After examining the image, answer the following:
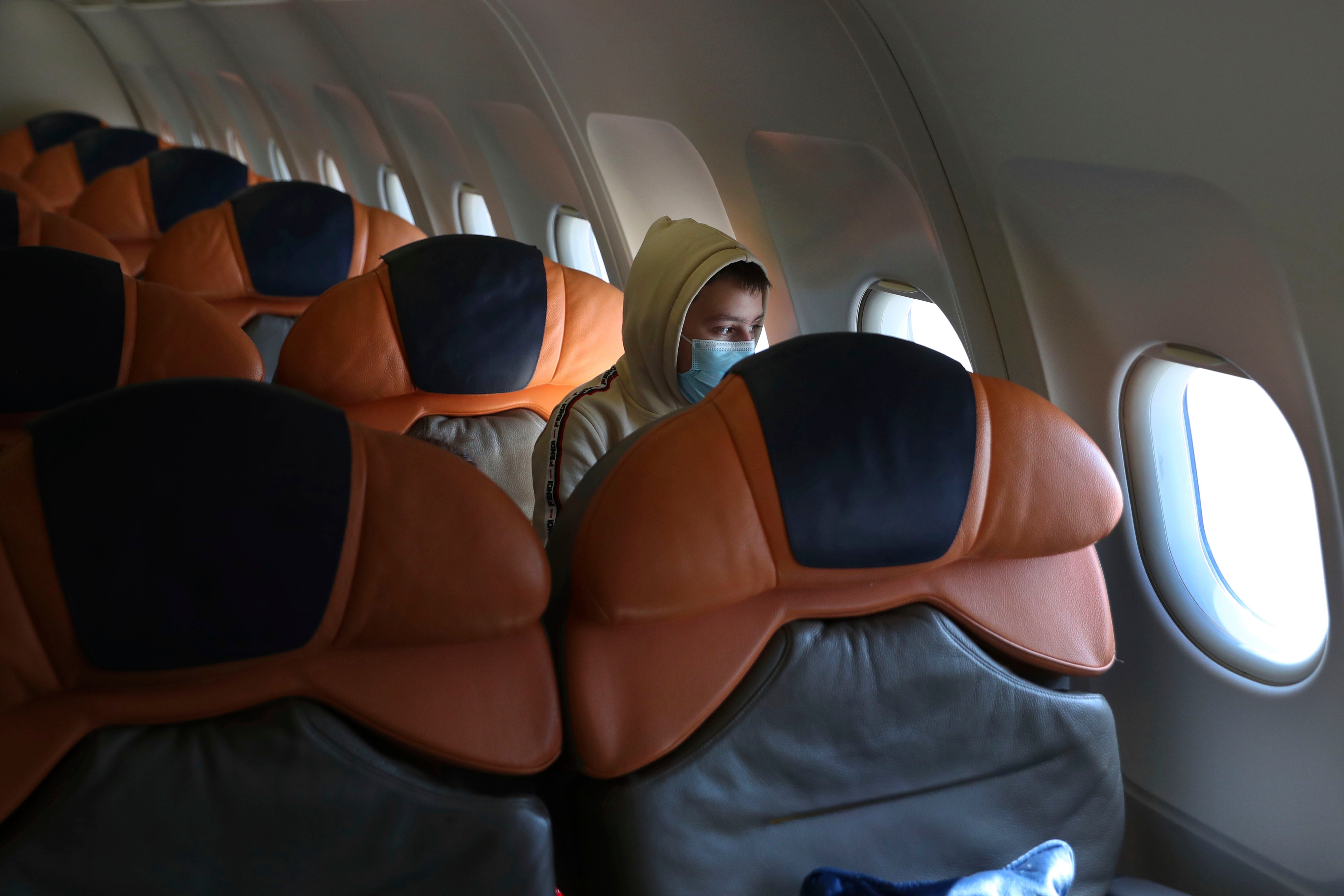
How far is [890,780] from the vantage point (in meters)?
1.46

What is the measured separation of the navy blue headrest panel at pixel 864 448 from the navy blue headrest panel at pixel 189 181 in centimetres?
485

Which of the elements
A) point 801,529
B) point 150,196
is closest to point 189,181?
point 150,196

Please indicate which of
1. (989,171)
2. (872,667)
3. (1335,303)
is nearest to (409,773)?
(872,667)

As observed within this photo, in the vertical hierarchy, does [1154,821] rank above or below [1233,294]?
below

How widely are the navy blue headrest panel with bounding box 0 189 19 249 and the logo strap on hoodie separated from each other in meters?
2.45

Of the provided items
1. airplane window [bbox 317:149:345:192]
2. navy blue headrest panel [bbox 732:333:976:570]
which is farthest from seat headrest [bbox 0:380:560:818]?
airplane window [bbox 317:149:345:192]

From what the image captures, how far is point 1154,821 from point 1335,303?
1.24 metres

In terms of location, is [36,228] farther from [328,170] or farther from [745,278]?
[328,170]

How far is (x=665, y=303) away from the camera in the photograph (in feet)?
7.08

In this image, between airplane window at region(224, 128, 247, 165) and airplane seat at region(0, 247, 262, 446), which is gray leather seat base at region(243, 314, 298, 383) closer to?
airplane seat at region(0, 247, 262, 446)

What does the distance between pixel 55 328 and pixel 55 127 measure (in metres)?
11.1

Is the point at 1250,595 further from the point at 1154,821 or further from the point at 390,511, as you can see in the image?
the point at 390,511

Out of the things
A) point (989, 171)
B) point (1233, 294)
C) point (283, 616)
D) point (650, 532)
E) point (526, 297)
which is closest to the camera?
point (283, 616)

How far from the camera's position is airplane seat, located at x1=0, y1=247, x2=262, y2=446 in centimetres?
220
